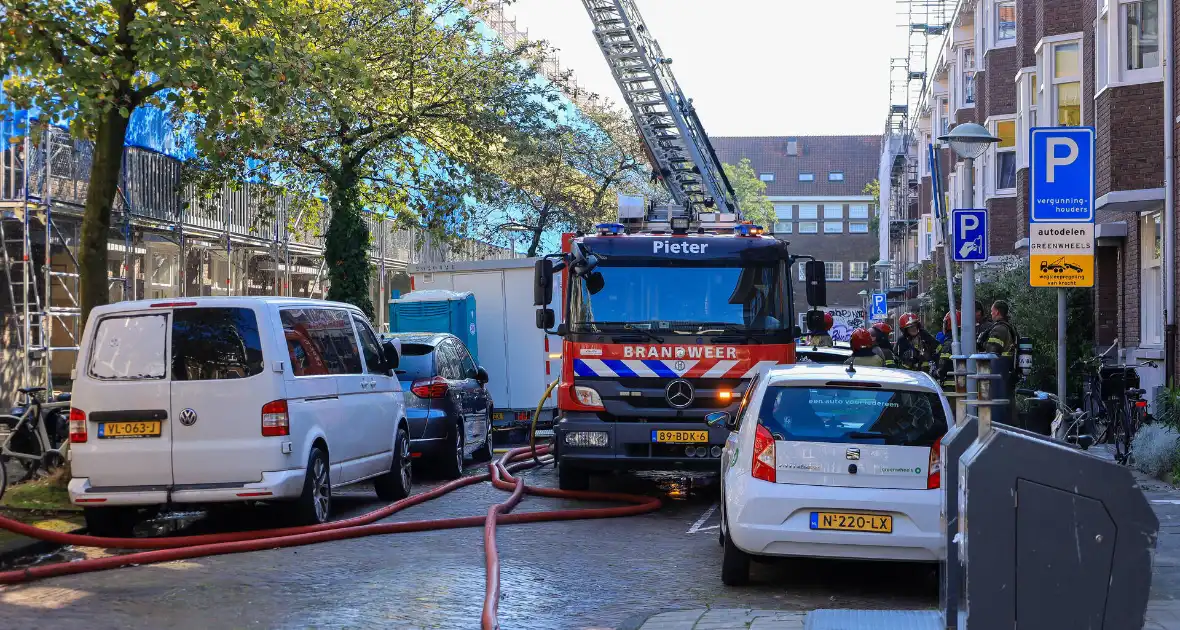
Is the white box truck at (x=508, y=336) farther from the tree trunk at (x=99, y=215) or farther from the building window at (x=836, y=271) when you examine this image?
the building window at (x=836, y=271)

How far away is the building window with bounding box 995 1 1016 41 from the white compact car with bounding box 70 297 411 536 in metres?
27.2

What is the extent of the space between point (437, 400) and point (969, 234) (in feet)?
20.8

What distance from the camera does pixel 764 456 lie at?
350 inches

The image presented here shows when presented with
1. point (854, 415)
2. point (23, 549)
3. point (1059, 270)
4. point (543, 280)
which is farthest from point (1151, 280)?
point (23, 549)

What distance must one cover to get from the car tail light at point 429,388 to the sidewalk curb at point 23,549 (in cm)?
556

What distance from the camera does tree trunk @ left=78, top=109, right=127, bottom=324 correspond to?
1349 centimetres

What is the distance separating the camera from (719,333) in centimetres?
1343

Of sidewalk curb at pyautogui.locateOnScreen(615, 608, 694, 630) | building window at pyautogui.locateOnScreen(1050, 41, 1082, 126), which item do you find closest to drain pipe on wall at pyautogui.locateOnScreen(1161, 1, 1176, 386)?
building window at pyautogui.locateOnScreen(1050, 41, 1082, 126)

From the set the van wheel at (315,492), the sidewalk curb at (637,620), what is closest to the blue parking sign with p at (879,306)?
the van wheel at (315,492)

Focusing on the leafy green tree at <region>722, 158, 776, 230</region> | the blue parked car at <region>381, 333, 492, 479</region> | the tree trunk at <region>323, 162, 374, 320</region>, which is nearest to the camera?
the blue parked car at <region>381, 333, 492, 479</region>

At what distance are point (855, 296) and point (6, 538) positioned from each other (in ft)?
304

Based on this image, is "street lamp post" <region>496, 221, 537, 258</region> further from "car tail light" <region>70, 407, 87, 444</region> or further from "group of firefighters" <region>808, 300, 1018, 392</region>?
"car tail light" <region>70, 407, 87, 444</region>

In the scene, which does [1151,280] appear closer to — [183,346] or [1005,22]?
[183,346]

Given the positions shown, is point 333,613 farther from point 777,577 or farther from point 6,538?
point 6,538
